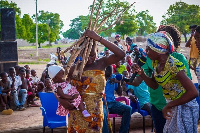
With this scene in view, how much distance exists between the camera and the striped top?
128 inches

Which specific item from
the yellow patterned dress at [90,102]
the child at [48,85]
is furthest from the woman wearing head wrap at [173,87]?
the child at [48,85]

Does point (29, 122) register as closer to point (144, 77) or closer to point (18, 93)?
point (18, 93)

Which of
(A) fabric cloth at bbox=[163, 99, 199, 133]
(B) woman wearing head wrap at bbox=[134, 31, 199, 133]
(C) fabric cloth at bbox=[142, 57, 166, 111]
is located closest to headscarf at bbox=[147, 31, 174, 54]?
(B) woman wearing head wrap at bbox=[134, 31, 199, 133]

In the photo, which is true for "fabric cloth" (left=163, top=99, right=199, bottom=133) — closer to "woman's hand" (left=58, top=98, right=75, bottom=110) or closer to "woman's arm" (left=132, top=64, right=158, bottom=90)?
"woman's arm" (left=132, top=64, right=158, bottom=90)

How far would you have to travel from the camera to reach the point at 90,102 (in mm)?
3967

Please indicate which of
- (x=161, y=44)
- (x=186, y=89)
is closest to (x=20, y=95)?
(x=161, y=44)

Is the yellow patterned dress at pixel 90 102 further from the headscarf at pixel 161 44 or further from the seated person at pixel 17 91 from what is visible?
the seated person at pixel 17 91

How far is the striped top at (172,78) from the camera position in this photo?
324 cm

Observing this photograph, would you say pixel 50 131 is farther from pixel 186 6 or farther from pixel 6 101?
pixel 186 6

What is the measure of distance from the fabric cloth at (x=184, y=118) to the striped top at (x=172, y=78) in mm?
133

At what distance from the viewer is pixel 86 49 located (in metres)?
3.80

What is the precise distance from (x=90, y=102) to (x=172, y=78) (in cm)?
112

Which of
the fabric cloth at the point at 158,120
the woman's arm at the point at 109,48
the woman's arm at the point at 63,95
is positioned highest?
the woman's arm at the point at 109,48

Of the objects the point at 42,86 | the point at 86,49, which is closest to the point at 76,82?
the point at 86,49
